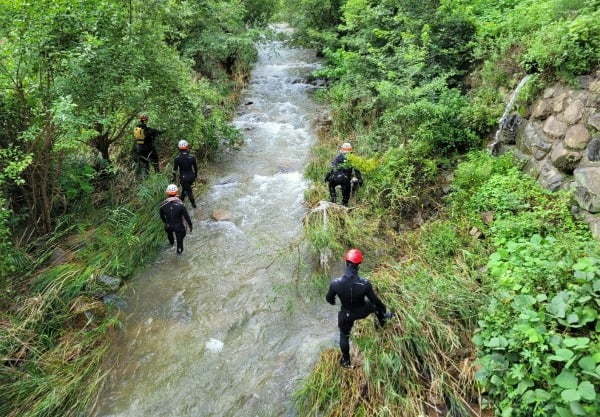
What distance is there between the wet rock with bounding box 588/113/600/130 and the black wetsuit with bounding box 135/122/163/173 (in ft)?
29.7

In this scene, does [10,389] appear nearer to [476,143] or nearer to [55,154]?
[55,154]

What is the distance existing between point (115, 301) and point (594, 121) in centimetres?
827

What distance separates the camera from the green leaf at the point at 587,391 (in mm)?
3634

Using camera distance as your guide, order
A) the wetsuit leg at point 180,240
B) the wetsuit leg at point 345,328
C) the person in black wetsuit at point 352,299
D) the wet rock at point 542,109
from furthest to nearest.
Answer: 1. the wetsuit leg at point 180,240
2. the wet rock at point 542,109
3. the wetsuit leg at point 345,328
4. the person in black wetsuit at point 352,299

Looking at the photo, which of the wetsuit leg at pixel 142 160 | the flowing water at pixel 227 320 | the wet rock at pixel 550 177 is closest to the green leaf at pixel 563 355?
the flowing water at pixel 227 320

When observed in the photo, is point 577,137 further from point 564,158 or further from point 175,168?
point 175,168

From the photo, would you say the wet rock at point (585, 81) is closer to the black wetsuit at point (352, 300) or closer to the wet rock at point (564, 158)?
the wet rock at point (564, 158)

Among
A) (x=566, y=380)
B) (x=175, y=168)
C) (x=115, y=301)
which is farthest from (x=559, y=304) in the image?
(x=175, y=168)

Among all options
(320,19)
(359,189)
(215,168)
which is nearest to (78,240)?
(215,168)

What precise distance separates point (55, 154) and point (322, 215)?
5410 millimetres

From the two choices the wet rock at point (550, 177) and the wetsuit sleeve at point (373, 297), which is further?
the wet rock at point (550, 177)

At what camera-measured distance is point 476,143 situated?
834 cm

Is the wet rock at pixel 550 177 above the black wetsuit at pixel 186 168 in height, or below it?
above

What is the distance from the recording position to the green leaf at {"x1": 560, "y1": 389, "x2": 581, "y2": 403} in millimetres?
3682
